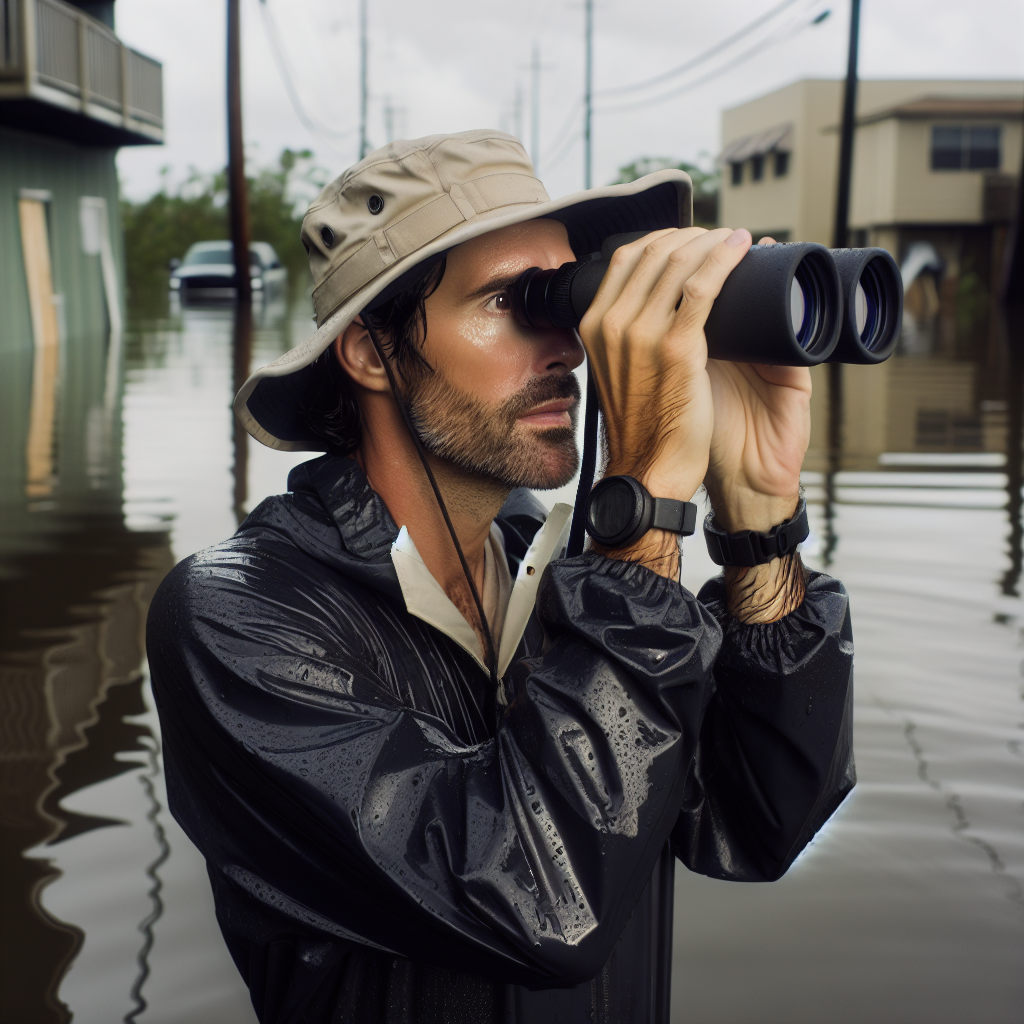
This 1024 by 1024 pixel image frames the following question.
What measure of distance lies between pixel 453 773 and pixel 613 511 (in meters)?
0.30

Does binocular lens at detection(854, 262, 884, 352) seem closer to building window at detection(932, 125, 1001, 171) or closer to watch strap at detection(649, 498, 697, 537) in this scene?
watch strap at detection(649, 498, 697, 537)

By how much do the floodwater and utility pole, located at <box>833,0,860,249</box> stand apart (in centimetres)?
1629

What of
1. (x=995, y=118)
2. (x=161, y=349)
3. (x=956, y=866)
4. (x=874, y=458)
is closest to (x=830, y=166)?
(x=995, y=118)

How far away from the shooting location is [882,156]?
39344 millimetres

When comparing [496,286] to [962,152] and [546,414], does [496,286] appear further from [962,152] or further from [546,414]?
[962,152]

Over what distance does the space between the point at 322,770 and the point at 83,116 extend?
59.2ft

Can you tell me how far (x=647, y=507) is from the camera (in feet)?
4.24

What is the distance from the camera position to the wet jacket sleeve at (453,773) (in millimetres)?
1181

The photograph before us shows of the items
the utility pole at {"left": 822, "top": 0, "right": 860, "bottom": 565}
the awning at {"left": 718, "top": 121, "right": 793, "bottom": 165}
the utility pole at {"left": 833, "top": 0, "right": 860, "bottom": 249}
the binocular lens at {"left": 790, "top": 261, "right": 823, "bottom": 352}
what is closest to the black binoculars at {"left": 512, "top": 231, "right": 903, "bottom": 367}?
the binocular lens at {"left": 790, "top": 261, "right": 823, "bottom": 352}

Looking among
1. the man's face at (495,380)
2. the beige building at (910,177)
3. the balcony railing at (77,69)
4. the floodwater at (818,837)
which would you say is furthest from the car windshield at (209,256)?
the man's face at (495,380)

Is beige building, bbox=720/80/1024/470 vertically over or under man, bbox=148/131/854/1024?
over

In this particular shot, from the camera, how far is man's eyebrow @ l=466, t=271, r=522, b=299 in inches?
65.5

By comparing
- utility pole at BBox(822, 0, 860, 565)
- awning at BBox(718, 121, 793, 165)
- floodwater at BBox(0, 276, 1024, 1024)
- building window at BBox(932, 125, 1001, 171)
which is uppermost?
awning at BBox(718, 121, 793, 165)

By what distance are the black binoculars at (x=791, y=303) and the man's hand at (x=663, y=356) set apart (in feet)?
0.10
